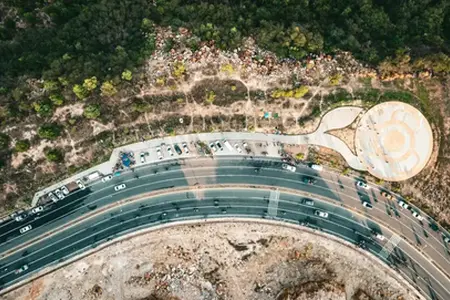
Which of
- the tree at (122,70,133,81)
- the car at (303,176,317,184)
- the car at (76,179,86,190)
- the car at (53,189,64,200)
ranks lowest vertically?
the car at (303,176,317,184)

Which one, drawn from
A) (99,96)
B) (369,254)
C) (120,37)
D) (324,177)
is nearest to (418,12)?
(324,177)

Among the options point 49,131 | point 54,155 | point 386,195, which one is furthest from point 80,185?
point 386,195

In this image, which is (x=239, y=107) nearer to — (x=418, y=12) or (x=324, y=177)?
(x=324, y=177)

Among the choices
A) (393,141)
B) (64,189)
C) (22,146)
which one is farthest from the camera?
(393,141)

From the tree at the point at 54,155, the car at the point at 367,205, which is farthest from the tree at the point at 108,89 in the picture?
the car at the point at 367,205

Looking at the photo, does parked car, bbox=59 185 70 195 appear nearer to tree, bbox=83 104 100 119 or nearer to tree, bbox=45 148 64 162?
tree, bbox=45 148 64 162

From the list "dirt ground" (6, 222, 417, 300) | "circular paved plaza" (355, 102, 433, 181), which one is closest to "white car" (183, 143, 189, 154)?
"dirt ground" (6, 222, 417, 300)

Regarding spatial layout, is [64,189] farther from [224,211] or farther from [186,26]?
[186,26]
